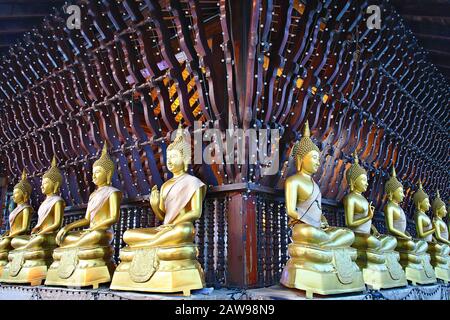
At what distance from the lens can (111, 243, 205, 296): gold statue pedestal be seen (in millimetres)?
2826

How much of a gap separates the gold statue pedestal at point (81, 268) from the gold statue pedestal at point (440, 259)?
11.9 ft

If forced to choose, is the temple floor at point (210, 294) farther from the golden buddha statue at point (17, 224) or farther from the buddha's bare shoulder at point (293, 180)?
the buddha's bare shoulder at point (293, 180)

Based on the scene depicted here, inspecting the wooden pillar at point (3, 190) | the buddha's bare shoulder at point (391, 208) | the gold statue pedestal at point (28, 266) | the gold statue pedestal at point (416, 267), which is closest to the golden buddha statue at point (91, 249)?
the gold statue pedestal at point (28, 266)

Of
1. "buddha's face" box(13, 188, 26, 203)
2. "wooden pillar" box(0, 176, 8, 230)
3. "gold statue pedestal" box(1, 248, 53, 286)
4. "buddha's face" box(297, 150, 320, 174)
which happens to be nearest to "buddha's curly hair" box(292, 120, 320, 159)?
"buddha's face" box(297, 150, 320, 174)

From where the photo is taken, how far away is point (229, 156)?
10.8 ft

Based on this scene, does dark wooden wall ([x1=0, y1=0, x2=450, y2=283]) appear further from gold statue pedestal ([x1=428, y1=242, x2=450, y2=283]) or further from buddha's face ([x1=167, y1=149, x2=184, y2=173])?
gold statue pedestal ([x1=428, y1=242, x2=450, y2=283])

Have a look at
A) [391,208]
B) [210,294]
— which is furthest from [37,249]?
[391,208]

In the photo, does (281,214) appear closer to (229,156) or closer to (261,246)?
(261,246)

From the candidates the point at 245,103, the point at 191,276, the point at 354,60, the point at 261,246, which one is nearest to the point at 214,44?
the point at 245,103

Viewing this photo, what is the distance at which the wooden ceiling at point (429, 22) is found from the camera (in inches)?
202

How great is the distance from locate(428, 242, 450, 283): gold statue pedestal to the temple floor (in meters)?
0.73

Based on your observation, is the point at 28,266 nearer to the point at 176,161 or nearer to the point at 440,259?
the point at 176,161

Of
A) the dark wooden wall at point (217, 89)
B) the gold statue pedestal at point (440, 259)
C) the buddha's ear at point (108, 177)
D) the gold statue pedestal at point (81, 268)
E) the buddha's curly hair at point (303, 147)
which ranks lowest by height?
the gold statue pedestal at point (440, 259)
